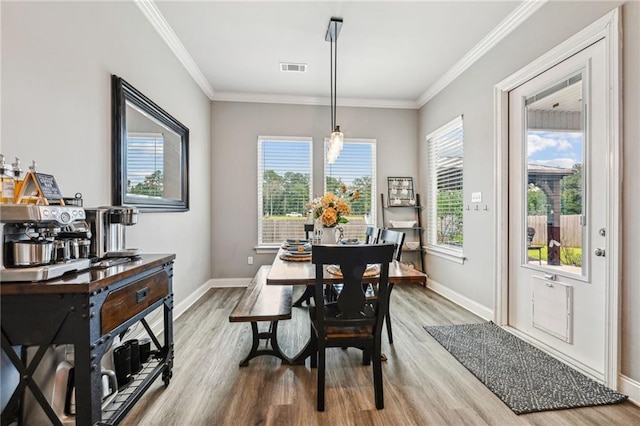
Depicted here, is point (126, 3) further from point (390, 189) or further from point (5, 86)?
point (390, 189)

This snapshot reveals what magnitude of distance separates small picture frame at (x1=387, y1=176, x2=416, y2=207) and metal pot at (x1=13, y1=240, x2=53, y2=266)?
425cm

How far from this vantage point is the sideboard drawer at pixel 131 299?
1.30m

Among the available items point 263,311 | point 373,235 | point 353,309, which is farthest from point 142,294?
point 373,235

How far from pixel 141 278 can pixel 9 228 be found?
58cm

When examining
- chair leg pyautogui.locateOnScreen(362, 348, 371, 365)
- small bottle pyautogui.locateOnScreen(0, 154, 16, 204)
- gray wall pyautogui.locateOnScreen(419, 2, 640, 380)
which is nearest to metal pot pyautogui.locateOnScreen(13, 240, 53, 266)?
small bottle pyautogui.locateOnScreen(0, 154, 16, 204)

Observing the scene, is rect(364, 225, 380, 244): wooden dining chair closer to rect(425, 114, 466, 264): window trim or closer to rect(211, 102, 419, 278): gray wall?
rect(425, 114, 466, 264): window trim

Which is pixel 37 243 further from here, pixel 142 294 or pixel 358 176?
pixel 358 176

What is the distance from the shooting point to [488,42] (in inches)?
122

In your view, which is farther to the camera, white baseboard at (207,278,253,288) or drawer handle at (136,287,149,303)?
white baseboard at (207,278,253,288)

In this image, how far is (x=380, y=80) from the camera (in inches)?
162

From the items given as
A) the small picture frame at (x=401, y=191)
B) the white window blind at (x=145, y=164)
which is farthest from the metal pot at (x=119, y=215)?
the small picture frame at (x=401, y=191)

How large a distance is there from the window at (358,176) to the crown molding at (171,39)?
2.21 metres

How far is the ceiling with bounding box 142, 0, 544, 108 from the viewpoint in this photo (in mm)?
2633

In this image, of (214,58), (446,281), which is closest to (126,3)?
(214,58)
